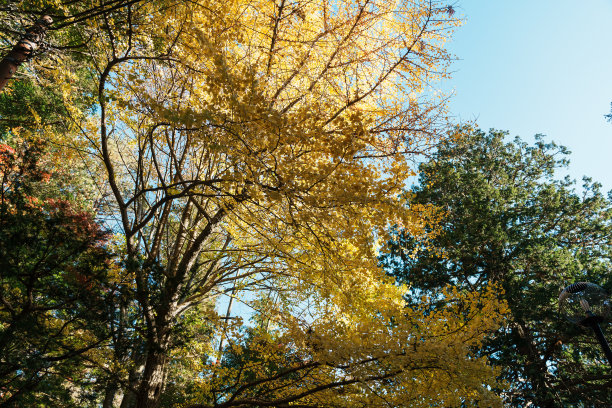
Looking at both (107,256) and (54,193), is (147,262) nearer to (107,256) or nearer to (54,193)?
(107,256)

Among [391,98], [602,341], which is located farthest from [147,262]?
[602,341]

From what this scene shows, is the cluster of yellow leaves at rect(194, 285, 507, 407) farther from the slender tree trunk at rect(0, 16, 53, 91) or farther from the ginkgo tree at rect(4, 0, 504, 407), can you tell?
the slender tree trunk at rect(0, 16, 53, 91)

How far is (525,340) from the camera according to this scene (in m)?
8.43

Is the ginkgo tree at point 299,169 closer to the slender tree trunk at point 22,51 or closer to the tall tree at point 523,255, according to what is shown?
the slender tree trunk at point 22,51

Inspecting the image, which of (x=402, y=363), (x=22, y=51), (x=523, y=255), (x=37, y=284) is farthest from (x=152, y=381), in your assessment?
(x=523, y=255)

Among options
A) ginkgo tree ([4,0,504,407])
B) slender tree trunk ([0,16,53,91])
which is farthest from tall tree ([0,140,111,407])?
slender tree trunk ([0,16,53,91])

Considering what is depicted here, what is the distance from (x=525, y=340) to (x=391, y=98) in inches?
282

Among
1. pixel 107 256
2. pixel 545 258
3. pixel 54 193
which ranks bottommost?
pixel 107 256

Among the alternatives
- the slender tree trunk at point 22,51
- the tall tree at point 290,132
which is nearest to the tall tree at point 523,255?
the tall tree at point 290,132

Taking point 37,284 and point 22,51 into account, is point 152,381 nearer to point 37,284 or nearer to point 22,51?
point 37,284

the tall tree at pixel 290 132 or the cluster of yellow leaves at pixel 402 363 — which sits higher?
the tall tree at pixel 290 132

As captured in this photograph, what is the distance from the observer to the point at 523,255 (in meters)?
9.12

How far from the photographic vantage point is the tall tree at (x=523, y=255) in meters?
7.92

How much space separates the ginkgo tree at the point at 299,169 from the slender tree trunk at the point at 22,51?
1.39 ft
